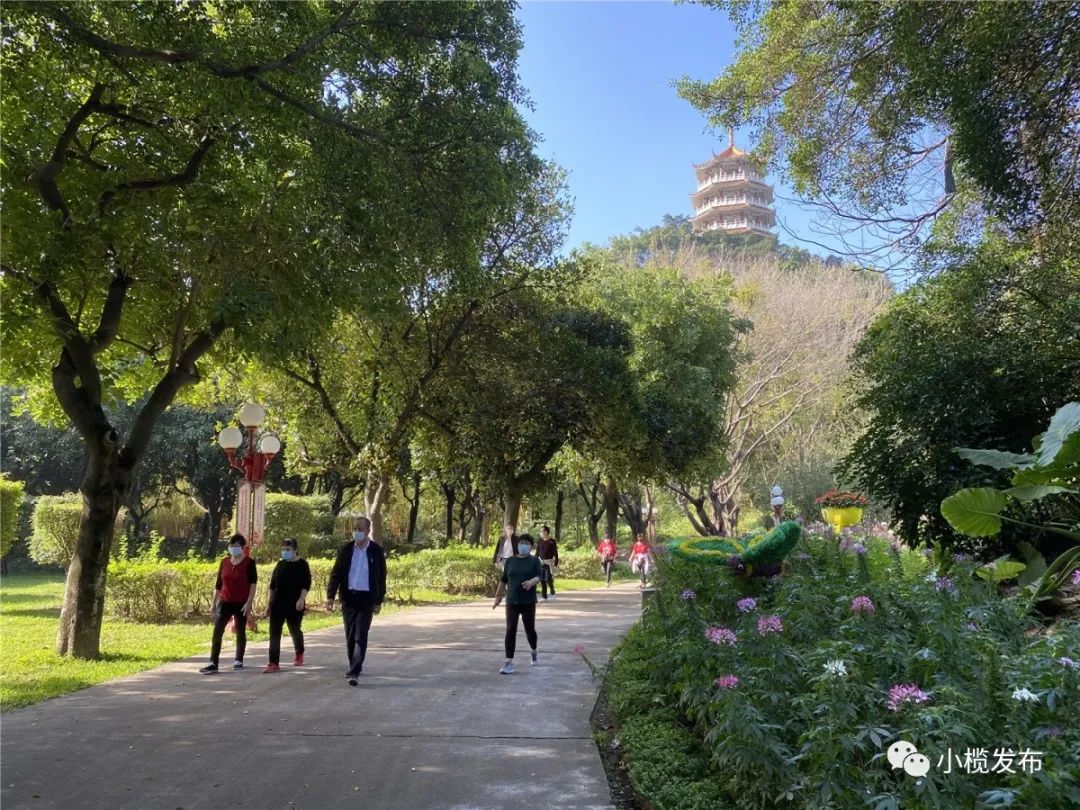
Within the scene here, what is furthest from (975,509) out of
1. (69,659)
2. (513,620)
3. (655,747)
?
(69,659)

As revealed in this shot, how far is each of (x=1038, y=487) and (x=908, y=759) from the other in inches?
175

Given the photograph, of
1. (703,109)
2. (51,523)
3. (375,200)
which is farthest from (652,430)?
(51,523)

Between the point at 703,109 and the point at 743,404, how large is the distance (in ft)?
62.0

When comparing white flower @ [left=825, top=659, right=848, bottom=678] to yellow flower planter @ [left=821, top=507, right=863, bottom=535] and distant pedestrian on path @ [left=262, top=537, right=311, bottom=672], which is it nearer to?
distant pedestrian on path @ [left=262, top=537, right=311, bottom=672]

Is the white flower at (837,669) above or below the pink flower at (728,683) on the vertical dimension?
above

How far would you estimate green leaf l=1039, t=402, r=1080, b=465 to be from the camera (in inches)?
241

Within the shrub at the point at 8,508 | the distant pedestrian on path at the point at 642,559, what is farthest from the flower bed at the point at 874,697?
the shrub at the point at 8,508

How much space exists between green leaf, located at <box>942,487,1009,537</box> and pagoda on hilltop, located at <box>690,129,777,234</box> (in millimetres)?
68118

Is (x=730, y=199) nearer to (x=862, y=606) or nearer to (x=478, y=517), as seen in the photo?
(x=478, y=517)

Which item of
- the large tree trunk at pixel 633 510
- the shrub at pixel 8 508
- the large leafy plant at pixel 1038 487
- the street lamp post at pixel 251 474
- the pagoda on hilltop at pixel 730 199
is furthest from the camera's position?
the pagoda on hilltop at pixel 730 199

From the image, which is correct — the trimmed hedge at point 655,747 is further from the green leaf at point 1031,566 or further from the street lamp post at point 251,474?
the street lamp post at point 251,474

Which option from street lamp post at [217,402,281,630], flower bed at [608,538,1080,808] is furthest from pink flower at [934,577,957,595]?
street lamp post at [217,402,281,630]

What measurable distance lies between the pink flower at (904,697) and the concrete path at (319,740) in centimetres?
201

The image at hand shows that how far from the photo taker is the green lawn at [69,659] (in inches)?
339
